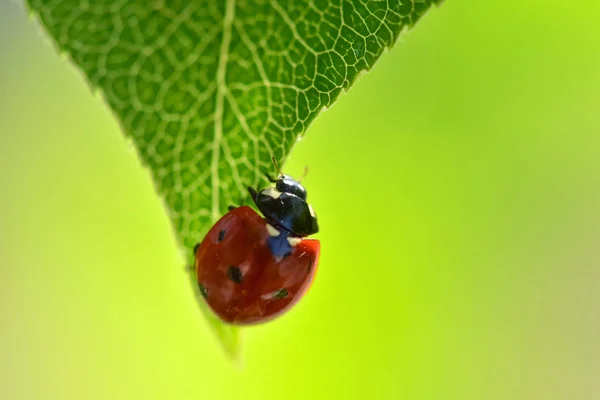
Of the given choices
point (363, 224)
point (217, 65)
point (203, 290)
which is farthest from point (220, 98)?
point (363, 224)

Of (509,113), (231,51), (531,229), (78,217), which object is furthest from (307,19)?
(531,229)

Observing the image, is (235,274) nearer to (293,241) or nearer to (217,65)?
(293,241)

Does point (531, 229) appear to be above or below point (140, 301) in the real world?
above

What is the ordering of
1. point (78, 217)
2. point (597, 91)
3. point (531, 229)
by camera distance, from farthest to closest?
point (531, 229), point (78, 217), point (597, 91)

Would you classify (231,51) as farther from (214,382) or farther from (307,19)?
(214,382)

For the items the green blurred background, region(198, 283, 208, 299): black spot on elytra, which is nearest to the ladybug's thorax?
region(198, 283, 208, 299): black spot on elytra

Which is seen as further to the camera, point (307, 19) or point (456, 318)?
point (456, 318)

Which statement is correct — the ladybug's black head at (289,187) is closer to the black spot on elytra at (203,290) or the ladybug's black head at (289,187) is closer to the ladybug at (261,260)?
the ladybug at (261,260)
